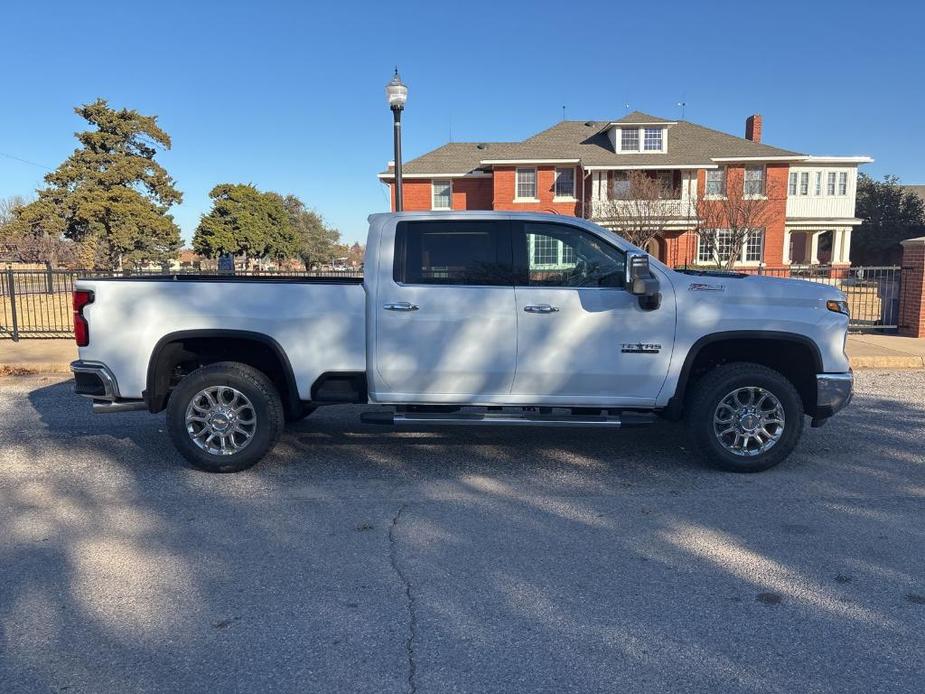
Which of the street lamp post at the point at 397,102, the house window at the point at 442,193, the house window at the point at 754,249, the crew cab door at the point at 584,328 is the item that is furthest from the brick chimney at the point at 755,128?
the crew cab door at the point at 584,328

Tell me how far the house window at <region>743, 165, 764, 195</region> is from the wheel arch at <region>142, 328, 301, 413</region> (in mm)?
33834

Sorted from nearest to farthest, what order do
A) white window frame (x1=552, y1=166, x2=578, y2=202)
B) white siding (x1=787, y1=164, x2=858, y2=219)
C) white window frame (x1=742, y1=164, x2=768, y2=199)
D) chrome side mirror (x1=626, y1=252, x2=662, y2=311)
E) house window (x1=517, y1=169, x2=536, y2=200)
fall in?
chrome side mirror (x1=626, y1=252, x2=662, y2=311)
white window frame (x1=742, y1=164, x2=768, y2=199)
house window (x1=517, y1=169, x2=536, y2=200)
white window frame (x1=552, y1=166, x2=578, y2=202)
white siding (x1=787, y1=164, x2=858, y2=219)

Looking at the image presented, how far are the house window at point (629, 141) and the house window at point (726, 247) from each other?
5.79 m

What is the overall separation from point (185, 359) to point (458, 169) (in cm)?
3307

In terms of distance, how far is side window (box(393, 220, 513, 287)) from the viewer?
540cm

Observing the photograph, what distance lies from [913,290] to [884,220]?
147ft

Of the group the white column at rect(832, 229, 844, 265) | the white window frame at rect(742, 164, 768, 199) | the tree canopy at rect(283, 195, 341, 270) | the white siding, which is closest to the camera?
the white window frame at rect(742, 164, 768, 199)

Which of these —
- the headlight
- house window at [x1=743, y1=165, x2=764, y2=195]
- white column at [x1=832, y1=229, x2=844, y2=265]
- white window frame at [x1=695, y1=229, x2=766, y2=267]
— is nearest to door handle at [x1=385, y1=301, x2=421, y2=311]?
the headlight

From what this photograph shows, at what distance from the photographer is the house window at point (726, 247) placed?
3278cm

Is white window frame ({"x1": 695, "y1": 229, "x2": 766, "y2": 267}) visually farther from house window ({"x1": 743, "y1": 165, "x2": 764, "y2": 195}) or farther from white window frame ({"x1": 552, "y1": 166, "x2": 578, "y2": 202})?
white window frame ({"x1": 552, "y1": 166, "x2": 578, "y2": 202})

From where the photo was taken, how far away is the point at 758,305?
524cm

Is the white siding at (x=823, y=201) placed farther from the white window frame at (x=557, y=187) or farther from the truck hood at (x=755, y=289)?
the truck hood at (x=755, y=289)

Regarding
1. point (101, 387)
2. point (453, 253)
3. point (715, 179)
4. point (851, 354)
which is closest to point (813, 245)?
point (715, 179)

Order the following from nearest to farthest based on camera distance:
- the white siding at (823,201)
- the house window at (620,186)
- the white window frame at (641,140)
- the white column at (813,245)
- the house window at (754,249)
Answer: the house window at (620,186) → the white window frame at (641,140) → the house window at (754,249) → the white siding at (823,201) → the white column at (813,245)
